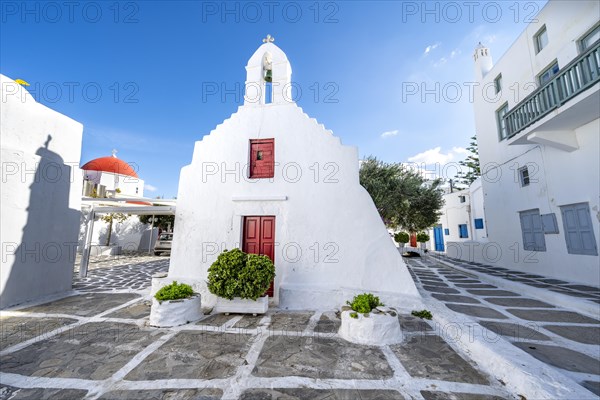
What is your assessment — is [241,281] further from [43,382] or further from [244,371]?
Answer: [43,382]

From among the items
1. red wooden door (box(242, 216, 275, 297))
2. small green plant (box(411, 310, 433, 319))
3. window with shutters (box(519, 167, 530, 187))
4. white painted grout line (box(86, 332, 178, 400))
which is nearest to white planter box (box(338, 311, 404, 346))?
small green plant (box(411, 310, 433, 319))

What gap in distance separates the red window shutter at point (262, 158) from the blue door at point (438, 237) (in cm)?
2505

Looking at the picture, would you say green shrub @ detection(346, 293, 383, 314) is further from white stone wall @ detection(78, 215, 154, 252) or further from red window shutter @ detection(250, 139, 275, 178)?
white stone wall @ detection(78, 215, 154, 252)

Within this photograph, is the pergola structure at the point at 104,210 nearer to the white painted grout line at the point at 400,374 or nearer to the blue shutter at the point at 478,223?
the white painted grout line at the point at 400,374

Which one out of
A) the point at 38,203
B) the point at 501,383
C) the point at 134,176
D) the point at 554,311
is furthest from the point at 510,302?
the point at 134,176

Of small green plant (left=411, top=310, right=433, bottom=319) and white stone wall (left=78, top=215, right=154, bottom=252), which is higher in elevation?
white stone wall (left=78, top=215, right=154, bottom=252)

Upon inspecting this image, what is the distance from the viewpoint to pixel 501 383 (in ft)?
11.0

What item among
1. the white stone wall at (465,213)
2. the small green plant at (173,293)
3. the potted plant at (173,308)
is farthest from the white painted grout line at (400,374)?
the white stone wall at (465,213)

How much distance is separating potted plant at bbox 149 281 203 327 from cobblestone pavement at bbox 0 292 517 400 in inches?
8.3

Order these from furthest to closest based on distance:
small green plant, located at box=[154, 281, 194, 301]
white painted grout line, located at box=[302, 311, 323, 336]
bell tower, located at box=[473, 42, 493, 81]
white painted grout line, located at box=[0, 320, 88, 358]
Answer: bell tower, located at box=[473, 42, 493, 81], small green plant, located at box=[154, 281, 194, 301], white painted grout line, located at box=[302, 311, 323, 336], white painted grout line, located at box=[0, 320, 88, 358]

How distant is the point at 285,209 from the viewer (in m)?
7.12

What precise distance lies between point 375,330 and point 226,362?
265 cm

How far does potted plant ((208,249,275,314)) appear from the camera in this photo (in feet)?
19.0

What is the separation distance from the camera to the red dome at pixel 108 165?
68.9 feet
